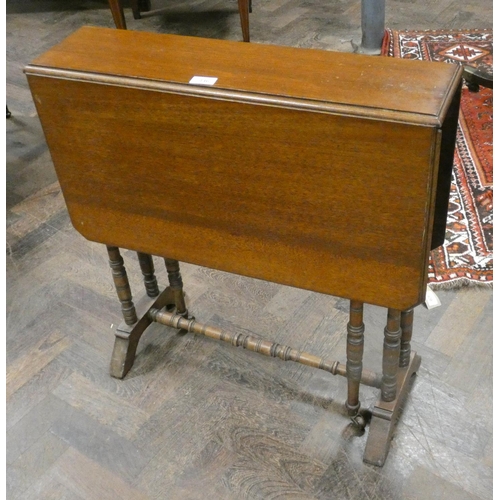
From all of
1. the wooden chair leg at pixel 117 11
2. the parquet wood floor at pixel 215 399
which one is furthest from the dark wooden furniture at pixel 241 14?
the parquet wood floor at pixel 215 399

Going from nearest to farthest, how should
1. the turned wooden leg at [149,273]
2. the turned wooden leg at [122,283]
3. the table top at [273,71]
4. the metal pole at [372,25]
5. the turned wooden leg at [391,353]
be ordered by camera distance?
the table top at [273,71], the turned wooden leg at [391,353], the turned wooden leg at [122,283], the turned wooden leg at [149,273], the metal pole at [372,25]

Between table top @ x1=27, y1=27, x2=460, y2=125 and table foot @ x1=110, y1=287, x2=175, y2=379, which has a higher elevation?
table top @ x1=27, y1=27, x2=460, y2=125

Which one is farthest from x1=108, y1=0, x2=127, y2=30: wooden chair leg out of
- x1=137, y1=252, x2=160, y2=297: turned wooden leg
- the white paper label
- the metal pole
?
the white paper label

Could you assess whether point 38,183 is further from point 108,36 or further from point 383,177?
point 383,177

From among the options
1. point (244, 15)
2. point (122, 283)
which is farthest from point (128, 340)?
point (244, 15)

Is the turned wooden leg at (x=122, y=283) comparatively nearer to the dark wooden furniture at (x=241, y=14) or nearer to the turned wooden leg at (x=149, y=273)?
the turned wooden leg at (x=149, y=273)

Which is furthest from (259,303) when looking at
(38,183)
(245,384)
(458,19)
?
(458,19)

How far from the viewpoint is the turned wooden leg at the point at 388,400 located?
1.53 meters

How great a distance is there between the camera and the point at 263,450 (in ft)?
5.47

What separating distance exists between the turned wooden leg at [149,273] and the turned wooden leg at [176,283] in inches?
2.3

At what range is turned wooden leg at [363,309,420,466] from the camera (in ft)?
5.01

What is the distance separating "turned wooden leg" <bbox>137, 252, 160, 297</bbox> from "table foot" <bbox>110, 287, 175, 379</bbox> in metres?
0.03

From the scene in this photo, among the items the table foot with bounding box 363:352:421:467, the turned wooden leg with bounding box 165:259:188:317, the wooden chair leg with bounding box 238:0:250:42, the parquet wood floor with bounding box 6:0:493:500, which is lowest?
the parquet wood floor with bounding box 6:0:493:500

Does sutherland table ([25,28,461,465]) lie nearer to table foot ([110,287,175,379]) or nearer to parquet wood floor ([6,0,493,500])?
parquet wood floor ([6,0,493,500])
